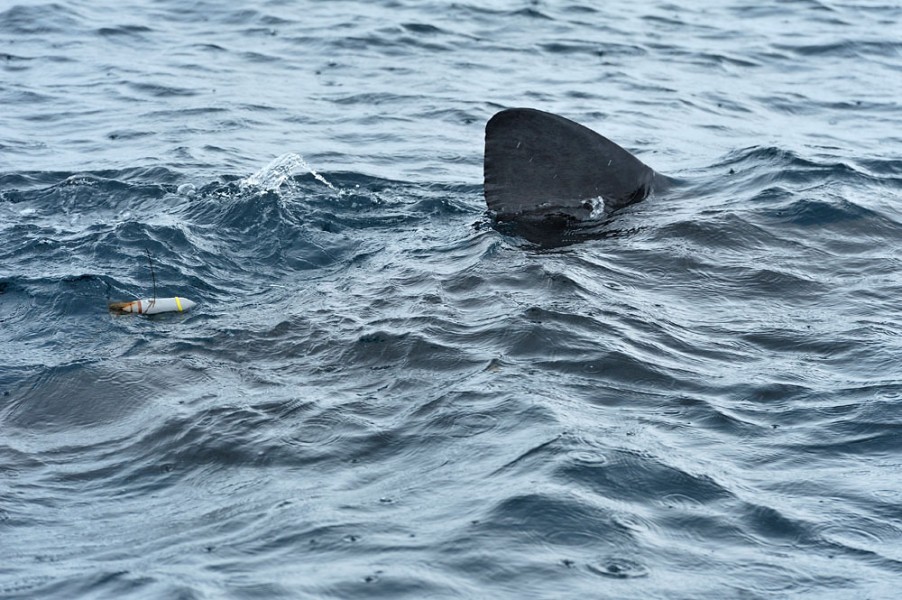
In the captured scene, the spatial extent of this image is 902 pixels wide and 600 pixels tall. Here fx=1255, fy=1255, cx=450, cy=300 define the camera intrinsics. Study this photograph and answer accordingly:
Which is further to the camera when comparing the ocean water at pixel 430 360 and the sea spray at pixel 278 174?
the sea spray at pixel 278 174

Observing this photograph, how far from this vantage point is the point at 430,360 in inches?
292

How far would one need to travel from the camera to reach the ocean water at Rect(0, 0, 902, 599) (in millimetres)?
5453

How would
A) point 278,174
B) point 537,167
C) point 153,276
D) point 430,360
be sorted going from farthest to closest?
point 278,174
point 537,167
point 153,276
point 430,360

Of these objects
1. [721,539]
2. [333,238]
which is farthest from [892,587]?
[333,238]

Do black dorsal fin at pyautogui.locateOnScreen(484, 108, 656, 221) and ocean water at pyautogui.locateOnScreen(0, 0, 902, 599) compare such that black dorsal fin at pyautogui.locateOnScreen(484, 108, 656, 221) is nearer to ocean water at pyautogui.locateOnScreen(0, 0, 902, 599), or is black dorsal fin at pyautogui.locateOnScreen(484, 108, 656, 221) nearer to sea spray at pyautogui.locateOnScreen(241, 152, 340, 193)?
ocean water at pyautogui.locateOnScreen(0, 0, 902, 599)

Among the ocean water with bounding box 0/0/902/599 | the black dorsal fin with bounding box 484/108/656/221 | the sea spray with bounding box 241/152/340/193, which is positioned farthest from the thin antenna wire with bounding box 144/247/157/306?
the black dorsal fin with bounding box 484/108/656/221

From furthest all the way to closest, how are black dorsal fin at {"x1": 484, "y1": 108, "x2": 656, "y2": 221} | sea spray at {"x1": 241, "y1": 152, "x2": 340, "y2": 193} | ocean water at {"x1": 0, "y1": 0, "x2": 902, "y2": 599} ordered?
1. sea spray at {"x1": 241, "y1": 152, "x2": 340, "y2": 193}
2. black dorsal fin at {"x1": 484, "y1": 108, "x2": 656, "y2": 221}
3. ocean water at {"x1": 0, "y1": 0, "x2": 902, "y2": 599}

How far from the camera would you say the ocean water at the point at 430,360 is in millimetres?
5453

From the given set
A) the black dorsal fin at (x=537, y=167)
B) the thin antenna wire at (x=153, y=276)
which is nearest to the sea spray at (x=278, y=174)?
the thin antenna wire at (x=153, y=276)

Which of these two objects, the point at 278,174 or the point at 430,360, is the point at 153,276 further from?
the point at 278,174

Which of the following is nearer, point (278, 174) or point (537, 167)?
point (537, 167)

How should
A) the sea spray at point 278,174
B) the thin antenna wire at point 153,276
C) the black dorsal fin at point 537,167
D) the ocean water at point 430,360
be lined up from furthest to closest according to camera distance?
1. the sea spray at point 278,174
2. the black dorsal fin at point 537,167
3. the thin antenna wire at point 153,276
4. the ocean water at point 430,360

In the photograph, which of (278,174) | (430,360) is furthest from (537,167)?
(278,174)

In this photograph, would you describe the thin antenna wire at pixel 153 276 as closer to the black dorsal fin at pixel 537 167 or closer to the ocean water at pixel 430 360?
the ocean water at pixel 430 360
